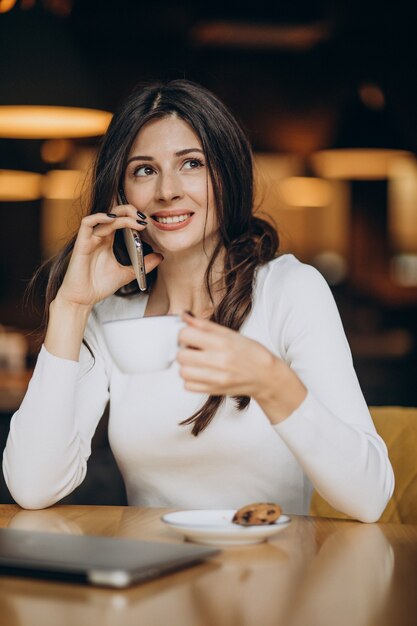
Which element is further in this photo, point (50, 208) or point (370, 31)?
point (50, 208)

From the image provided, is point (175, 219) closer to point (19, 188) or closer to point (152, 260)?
point (152, 260)

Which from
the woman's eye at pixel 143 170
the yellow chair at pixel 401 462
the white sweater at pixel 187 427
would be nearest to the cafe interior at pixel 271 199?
the yellow chair at pixel 401 462

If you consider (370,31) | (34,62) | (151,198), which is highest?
(370,31)

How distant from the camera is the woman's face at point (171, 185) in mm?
1724

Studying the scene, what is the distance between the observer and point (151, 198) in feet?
5.72

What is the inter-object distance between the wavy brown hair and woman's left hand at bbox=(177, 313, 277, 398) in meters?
0.65

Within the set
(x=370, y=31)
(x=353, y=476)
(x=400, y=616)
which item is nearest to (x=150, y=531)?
(x=353, y=476)

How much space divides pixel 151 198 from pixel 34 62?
3.74ft

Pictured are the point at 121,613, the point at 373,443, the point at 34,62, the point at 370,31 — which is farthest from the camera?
the point at 370,31

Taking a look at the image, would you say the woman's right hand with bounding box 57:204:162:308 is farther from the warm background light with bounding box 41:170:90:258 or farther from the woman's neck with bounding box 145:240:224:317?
the warm background light with bounding box 41:170:90:258

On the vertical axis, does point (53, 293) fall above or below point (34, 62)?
below

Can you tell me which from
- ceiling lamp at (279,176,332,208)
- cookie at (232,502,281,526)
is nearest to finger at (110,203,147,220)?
cookie at (232,502,281,526)

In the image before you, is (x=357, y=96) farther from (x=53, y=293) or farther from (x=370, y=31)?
(x=53, y=293)

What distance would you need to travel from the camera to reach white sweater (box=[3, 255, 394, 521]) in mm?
1505
